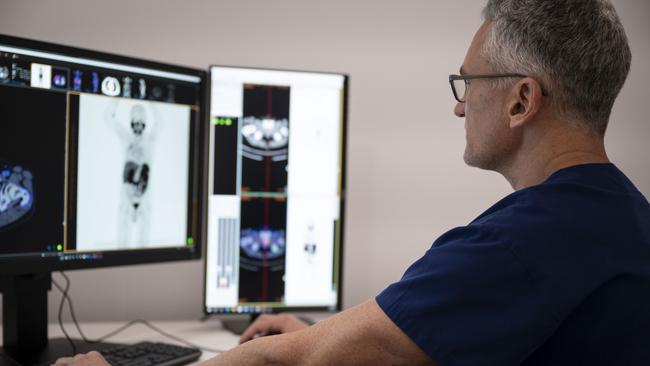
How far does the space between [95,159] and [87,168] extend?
0.03 metres

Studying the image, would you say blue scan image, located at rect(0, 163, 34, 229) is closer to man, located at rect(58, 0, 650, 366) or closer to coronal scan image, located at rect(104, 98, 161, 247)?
coronal scan image, located at rect(104, 98, 161, 247)

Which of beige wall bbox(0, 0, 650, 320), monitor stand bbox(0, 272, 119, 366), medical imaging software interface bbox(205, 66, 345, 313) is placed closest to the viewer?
monitor stand bbox(0, 272, 119, 366)

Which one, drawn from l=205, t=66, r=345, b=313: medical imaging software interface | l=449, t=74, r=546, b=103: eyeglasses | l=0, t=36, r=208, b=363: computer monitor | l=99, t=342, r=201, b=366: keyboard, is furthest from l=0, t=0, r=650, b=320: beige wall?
l=449, t=74, r=546, b=103: eyeglasses

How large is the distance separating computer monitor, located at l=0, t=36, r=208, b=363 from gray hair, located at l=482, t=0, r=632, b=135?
2.91 feet

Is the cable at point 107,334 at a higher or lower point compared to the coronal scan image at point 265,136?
lower

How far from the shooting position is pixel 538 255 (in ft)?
2.77

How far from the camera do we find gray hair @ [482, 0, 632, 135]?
3.16 feet

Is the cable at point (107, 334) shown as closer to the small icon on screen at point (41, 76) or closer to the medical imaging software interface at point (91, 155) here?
the medical imaging software interface at point (91, 155)

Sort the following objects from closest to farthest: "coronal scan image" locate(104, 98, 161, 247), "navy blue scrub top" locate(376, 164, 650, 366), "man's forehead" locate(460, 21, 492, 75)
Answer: "navy blue scrub top" locate(376, 164, 650, 366) < "man's forehead" locate(460, 21, 492, 75) < "coronal scan image" locate(104, 98, 161, 247)

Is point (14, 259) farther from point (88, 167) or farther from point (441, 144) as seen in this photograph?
point (441, 144)

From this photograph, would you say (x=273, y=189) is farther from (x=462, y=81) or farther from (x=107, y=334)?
(x=462, y=81)

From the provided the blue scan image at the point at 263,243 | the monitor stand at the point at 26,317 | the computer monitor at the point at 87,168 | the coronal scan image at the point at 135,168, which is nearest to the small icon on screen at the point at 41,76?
the computer monitor at the point at 87,168

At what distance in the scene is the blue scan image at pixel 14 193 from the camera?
1.27 meters

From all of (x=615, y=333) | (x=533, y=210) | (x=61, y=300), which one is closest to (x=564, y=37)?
(x=533, y=210)
